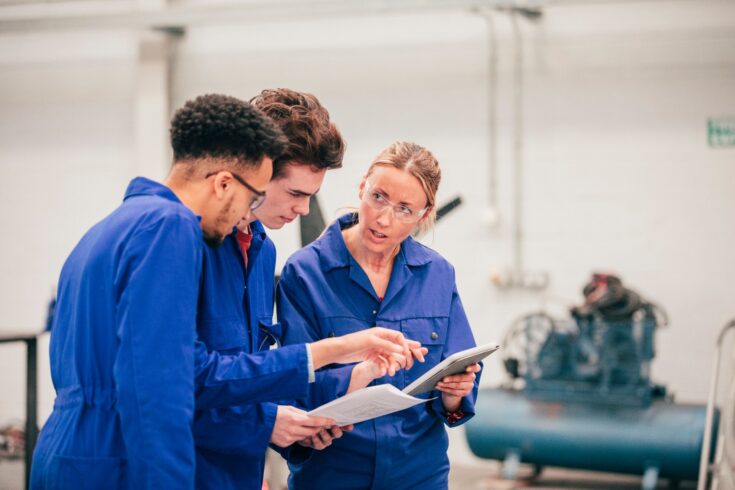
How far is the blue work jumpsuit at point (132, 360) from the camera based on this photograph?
4.09ft

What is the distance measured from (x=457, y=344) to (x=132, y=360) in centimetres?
87

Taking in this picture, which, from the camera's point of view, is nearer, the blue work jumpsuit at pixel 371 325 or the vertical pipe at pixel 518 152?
the blue work jumpsuit at pixel 371 325

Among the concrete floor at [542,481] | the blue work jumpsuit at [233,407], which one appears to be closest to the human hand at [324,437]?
the blue work jumpsuit at [233,407]

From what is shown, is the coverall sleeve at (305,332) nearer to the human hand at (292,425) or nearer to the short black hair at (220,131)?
the human hand at (292,425)

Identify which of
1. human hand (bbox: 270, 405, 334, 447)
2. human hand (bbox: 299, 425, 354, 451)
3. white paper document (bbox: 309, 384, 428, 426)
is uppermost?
white paper document (bbox: 309, 384, 428, 426)

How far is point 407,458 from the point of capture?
184 cm

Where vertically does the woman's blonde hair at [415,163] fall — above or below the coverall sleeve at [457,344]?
above

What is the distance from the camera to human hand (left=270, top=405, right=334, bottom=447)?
62.6 inches

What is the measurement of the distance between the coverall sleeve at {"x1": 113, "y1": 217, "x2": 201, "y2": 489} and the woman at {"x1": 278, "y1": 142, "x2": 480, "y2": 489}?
505mm

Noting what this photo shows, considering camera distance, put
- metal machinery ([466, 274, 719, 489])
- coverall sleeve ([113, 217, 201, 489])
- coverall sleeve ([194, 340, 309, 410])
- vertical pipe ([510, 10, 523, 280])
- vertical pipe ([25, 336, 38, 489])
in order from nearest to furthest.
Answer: coverall sleeve ([113, 217, 201, 489])
coverall sleeve ([194, 340, 309, 410])
vertical pipe ([25, 336, 38, 489])
metal machinery ([466, 274, 719, 489])
vertical pipe ([510, 10, 523, 280])

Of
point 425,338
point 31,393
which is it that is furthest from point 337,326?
point 31,393

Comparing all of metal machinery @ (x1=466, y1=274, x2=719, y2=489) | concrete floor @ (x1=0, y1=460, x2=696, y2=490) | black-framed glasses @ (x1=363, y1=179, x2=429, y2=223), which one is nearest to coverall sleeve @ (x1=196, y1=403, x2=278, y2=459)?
black-framed glasses @ (x1=363, y1=179, x2=429, y2=223)

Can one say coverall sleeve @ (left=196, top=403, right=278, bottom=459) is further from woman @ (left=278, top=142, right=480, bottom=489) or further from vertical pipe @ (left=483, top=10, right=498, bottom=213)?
vertical pipe @ (left=483, top=10, right=498, bottom=213)

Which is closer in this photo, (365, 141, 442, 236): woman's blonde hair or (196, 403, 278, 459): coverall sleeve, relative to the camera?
(196, 403, 278, 459): coverall sleeve
